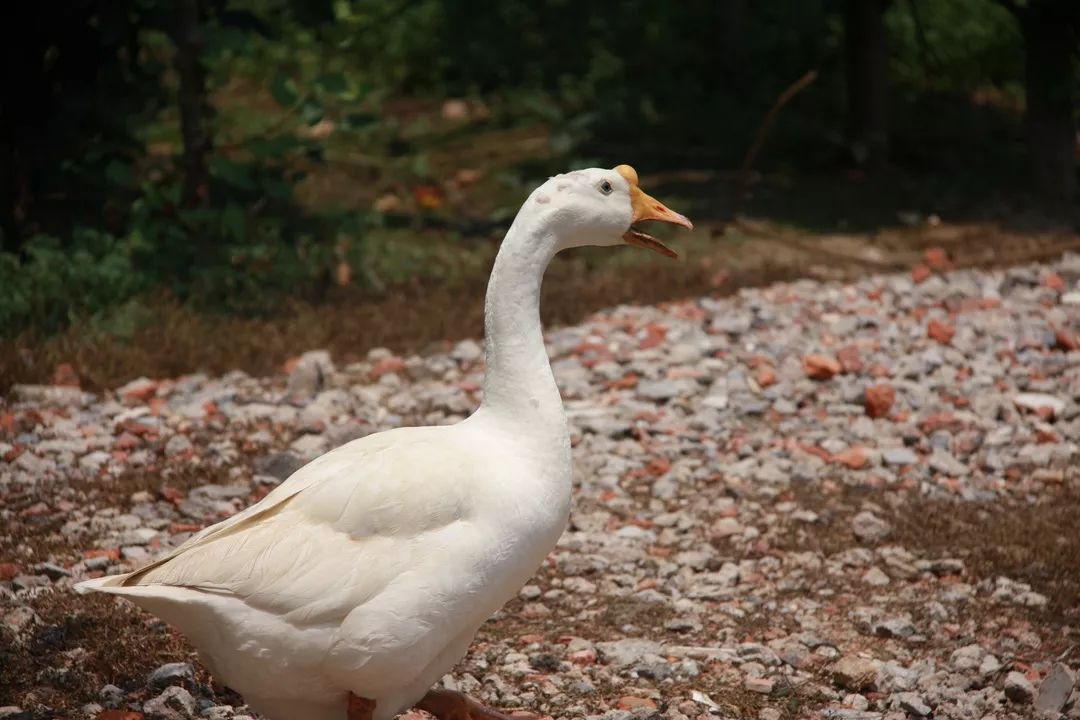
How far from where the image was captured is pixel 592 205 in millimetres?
4012

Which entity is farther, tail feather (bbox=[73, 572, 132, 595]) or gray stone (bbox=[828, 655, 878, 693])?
gray stone (bbox=[828, 655, 878, 693])

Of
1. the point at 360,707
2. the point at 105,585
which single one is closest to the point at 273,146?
the point at 105,585

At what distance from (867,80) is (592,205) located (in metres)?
8.54

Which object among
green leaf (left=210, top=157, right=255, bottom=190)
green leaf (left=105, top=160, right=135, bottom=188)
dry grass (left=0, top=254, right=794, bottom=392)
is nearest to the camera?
dry grass (left=0, top=254, right=794, bottom=392)

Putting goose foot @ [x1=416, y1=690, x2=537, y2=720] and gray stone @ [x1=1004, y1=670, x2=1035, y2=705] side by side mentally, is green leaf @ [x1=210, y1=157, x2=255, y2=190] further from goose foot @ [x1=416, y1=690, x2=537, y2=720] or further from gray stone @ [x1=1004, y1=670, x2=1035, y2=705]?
gray stone @ [x1=1004, y1=670, x2=1035, y2=705]

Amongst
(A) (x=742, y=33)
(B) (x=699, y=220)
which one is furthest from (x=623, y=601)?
(A) (x=742, y=33)

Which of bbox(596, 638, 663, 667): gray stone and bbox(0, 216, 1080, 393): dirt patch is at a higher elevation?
bbox(0, 216, 1080, 393): dirt patch

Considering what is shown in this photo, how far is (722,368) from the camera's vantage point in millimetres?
7797

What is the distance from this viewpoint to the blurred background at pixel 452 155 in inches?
330

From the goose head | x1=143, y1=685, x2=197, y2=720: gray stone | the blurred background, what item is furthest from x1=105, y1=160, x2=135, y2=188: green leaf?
the goose head

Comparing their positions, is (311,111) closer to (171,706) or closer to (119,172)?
(119,172)

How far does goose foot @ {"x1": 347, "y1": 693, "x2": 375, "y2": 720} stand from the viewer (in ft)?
12.3

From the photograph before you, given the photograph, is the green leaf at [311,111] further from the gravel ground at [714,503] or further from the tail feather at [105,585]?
the tail feather at [105,585]

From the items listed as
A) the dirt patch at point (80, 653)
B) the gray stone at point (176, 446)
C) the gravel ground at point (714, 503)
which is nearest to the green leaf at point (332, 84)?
the gravel ground at point (714, 503)
